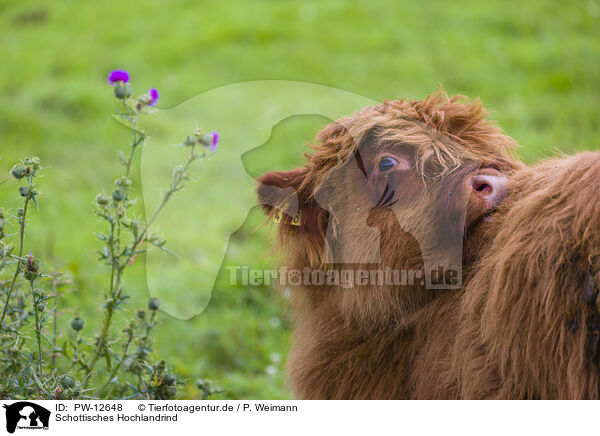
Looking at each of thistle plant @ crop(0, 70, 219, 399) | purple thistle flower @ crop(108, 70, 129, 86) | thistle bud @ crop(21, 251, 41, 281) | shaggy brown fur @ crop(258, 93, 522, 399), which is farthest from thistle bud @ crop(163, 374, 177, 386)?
purple thistle flower @ crop(108, 70, 129, 86)

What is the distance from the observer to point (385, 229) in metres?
2.15

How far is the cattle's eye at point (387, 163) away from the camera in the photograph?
2.21 metres

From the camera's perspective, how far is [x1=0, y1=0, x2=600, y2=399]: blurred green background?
15.0 ft

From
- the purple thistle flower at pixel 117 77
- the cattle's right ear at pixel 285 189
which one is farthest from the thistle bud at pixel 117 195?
the cattle's right ear at pixel 285 189

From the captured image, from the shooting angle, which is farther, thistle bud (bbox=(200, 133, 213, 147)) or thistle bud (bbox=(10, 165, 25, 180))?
thistle bud (bbox=(200, 133, 213, 147))

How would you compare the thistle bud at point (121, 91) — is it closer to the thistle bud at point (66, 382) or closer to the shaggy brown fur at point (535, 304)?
the thistle bud at point (66, 382)

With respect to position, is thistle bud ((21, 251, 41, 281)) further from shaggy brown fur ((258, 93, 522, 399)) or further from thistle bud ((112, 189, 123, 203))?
shaggy brown fur ((258, 93, 522, 399))

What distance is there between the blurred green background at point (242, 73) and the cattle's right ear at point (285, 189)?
1457mm

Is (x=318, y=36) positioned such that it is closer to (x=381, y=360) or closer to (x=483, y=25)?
(x=483, y=25)

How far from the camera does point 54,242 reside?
5.03 meters

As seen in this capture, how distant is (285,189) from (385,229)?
0.47 meters

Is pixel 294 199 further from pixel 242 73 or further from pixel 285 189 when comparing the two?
pixel 242 73

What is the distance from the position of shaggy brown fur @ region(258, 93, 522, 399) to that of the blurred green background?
A: 1.49 meters
